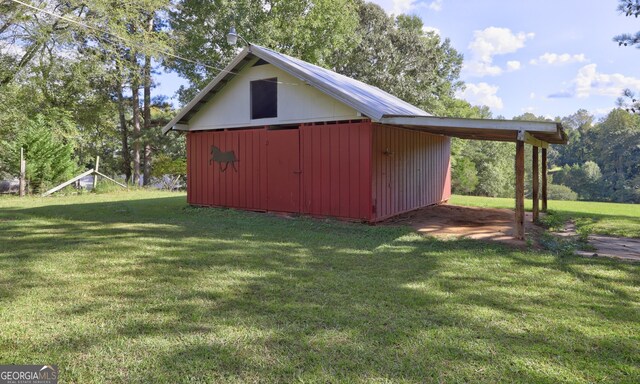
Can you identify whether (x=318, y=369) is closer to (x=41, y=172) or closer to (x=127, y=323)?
(x=127, y=323)

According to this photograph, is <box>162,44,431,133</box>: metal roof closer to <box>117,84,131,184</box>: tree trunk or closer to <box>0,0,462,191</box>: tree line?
<box>0,0,462,191</box>: tree line

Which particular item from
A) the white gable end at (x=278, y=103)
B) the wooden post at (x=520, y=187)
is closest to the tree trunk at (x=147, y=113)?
the white gable end at (x=278, y=103)

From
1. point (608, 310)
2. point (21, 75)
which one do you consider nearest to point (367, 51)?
point (21, 75)

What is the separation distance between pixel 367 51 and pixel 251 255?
2062 cm

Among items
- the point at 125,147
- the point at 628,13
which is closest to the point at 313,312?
the point at 628,13

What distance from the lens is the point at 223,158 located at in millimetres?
10719

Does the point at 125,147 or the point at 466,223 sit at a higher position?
the point at 125,147

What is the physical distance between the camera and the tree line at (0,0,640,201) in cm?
1589

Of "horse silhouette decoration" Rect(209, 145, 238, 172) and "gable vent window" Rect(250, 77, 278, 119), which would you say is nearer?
"gable vent window" Rect(250, 77, 278, 119)

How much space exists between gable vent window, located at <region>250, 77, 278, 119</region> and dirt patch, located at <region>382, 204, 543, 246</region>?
398 cm

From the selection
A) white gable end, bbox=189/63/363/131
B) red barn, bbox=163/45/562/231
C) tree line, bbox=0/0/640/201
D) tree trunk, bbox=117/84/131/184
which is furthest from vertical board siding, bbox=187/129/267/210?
tree trunk, bbox=117/84/131/184

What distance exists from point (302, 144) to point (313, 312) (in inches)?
245

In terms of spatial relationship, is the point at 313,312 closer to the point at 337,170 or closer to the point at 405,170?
the point at 337,170

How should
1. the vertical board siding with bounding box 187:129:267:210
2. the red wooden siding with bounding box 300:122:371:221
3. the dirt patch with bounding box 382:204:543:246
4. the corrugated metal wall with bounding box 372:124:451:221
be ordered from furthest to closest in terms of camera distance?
1. the vertical board siding with bounding box 187:129:267:210
2. the corrugated metal wall with bounding box 372:124:451:221
3. the red wooden siding with bounding box 300:122:371:221
4. the dirt patch with bounding box 382:204:543:246
